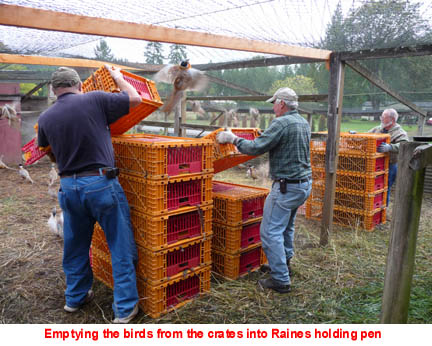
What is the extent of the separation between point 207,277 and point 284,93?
1978 mm

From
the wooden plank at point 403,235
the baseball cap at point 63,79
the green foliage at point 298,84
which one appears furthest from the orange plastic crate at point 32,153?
the green foliage at point 298,84

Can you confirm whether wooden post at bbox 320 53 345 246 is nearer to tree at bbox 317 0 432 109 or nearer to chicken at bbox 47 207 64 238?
tree at bbox 317 0 432 109

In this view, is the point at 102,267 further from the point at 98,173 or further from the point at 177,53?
the point at 177,53

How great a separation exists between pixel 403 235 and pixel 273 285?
A: 1890mm

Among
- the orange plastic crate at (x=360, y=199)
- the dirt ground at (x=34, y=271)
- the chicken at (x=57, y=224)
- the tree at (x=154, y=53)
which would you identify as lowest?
the dirt ground at (x=34, y=271)

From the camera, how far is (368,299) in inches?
138

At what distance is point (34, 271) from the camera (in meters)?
4.07

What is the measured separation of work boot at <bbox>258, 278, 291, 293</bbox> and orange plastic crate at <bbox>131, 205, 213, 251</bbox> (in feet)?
2.59

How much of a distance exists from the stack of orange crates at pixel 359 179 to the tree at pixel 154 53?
337 cm

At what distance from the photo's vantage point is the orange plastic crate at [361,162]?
18.8 feet

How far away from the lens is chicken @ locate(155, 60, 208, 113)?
416 centimetres

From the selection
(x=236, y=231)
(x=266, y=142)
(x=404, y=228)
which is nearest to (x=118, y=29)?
(x=266, y=142)

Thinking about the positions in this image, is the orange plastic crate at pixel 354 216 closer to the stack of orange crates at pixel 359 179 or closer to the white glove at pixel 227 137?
the stack of orange crates at pixel 359 179

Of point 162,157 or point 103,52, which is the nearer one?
point 162,157
